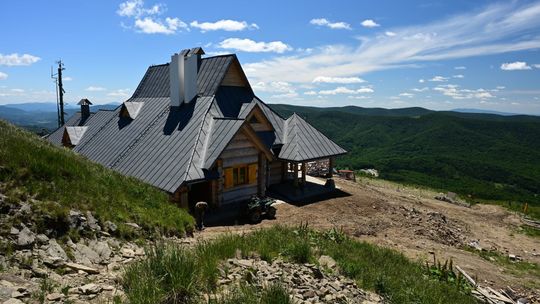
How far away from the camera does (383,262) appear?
1008 cm

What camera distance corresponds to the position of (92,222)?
8.14 metres

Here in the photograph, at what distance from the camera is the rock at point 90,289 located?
526 cm

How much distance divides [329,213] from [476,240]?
7.99 metres

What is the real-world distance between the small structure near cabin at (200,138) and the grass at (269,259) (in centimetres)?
695

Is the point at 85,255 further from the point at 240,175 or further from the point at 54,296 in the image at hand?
the point at 240,175

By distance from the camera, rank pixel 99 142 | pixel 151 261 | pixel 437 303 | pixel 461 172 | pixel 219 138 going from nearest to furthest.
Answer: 1. pixel 151 261
2. pixel 437 303
3. pixel 219 138
4. pixel 99 142
5. pixel 461 172

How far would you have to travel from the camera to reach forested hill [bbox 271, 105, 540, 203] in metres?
73.9

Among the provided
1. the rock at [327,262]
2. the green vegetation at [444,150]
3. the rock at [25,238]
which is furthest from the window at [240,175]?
the green vegetation at [444,150]

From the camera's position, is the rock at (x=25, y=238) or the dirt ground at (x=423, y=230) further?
the dirt ground at (x=423, y=230)

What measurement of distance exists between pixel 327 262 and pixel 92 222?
5.64 m

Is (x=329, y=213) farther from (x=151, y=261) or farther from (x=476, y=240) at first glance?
(x=151, y=261)

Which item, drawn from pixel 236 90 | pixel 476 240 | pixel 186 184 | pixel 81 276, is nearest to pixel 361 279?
pixel 81 276

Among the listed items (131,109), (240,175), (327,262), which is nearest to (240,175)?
(240,175)

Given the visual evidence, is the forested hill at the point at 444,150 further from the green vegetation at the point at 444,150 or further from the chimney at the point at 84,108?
the chimney at the point at 84,108
